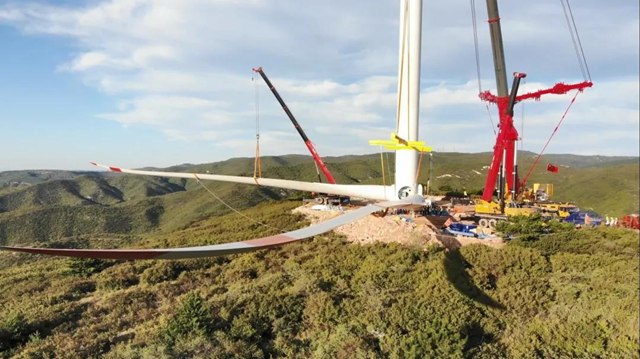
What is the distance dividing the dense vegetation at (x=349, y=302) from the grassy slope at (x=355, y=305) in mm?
60

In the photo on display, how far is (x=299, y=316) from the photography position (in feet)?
49.2

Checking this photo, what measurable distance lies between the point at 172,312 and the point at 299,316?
5342 mm

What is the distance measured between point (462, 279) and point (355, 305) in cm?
548

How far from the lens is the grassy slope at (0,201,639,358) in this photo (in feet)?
40.7

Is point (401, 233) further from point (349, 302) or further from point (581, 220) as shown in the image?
point (581, 220)

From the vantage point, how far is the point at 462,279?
1708 centimetres

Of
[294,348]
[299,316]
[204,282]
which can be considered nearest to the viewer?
[294,348]

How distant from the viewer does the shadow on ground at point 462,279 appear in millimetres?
15641

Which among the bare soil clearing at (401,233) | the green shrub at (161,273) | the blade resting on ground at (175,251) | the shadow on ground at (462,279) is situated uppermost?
the blade resting on ground at (175,251)

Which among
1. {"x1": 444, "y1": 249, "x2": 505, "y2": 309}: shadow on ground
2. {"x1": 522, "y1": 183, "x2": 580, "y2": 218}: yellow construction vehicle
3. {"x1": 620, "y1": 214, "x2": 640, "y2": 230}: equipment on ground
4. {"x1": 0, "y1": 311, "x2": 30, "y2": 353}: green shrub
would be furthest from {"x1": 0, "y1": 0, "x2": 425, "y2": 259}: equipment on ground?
{"x1": 522, "y1": 183, "x2": 580, "y2": 218}: yellow construction vehicle

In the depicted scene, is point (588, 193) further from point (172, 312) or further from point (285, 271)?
point (172, 312)

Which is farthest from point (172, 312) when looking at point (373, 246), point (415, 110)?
point (415, 110)

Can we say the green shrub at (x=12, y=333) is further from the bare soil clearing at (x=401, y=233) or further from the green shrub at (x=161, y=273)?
the bare soil clearing at (x=401, y=233)

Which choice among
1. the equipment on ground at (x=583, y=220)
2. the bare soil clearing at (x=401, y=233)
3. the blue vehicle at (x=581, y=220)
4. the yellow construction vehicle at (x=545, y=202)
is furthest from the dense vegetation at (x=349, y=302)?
the yellow construction vehicle at (x=545, y=202)
